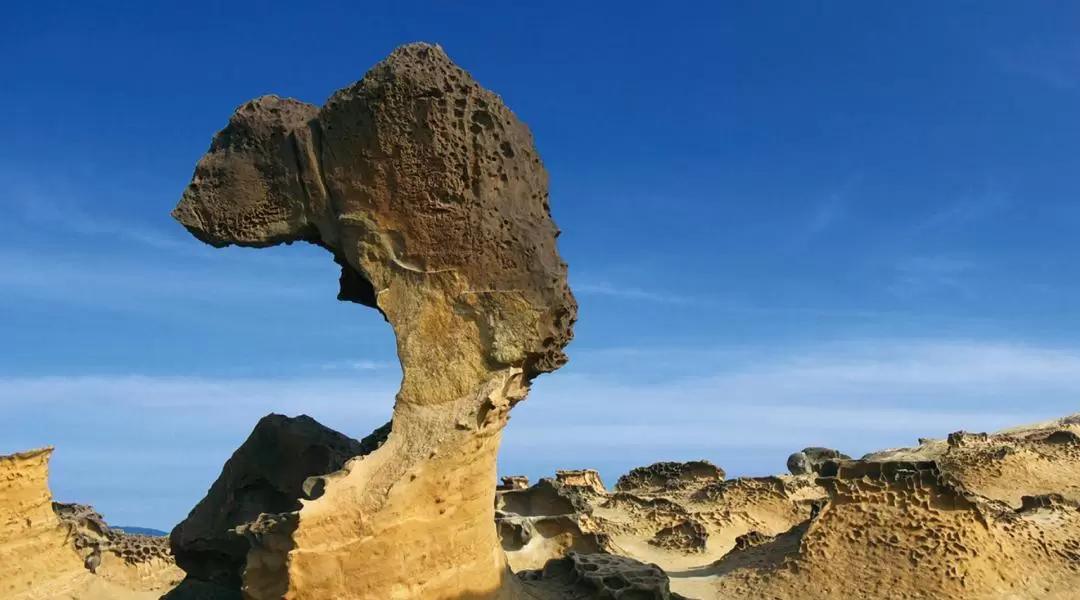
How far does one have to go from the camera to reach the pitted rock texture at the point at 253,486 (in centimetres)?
637

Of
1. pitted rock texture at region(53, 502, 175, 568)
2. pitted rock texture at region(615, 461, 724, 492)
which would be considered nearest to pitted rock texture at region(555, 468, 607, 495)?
pitted rock texture at region(615, 461, 724, 492)

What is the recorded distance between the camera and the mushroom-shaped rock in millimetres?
5113

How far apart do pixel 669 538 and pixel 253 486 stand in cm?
905

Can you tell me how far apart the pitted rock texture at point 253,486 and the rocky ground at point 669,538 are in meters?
0.01

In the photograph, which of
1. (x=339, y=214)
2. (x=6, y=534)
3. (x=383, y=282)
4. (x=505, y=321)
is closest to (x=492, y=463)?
(x=505, y=321)

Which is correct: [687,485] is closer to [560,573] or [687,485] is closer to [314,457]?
[560,573]

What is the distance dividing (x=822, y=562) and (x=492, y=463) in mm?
5250

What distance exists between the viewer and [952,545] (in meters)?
8.84

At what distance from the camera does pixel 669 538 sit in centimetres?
1416

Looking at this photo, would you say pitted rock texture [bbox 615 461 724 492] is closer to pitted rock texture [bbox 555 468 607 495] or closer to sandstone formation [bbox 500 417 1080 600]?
pitted rock texture [bbox 555 468 607 495]

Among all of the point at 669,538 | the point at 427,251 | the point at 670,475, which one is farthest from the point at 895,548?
the point at 670,475

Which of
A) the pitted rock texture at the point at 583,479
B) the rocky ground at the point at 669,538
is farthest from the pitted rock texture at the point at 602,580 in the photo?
the pitted rock texture at the point at 583,479

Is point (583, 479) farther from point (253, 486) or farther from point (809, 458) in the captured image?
point (253, 486)

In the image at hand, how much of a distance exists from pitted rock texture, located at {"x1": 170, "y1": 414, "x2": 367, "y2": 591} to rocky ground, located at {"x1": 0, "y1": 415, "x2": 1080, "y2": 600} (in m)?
0.01
